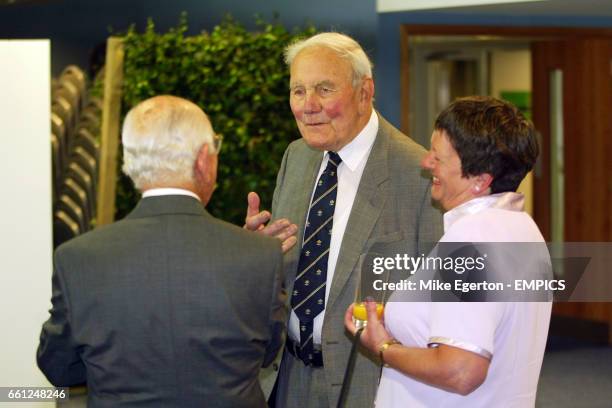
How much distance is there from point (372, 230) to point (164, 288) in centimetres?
89

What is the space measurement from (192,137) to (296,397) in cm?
109

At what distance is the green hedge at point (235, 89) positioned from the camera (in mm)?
6219

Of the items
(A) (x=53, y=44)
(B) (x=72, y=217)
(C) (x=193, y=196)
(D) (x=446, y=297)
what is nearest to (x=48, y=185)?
(C) (x=193, y=196)

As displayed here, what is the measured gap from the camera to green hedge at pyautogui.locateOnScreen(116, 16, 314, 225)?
6.22m

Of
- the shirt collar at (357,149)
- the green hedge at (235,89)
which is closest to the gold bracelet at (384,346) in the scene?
the shirt collar at (357,149)

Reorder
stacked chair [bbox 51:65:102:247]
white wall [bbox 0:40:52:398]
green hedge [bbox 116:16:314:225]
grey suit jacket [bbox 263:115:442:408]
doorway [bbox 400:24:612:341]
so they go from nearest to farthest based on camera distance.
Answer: grey suit jacket [bbox 263:115:442:408] < white wall [bbox 0:40:52:398] < green hedge [bbox 116:16:314:225] < stacked chair [bbox 51:65:102:247] < doorway [bbox 400:24:612:341]

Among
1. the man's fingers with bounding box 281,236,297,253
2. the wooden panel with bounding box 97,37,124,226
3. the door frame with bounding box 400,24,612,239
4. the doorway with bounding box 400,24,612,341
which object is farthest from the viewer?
the doorway with bounding box 400,24,612,341

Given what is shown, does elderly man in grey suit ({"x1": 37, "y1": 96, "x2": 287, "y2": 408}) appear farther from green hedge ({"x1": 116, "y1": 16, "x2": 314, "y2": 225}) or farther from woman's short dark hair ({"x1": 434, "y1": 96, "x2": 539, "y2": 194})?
green hedge ({"x1": 116, "y1": 16, "x2": 314, "y2": 225})

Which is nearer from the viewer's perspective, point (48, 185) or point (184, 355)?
point (184, 355)

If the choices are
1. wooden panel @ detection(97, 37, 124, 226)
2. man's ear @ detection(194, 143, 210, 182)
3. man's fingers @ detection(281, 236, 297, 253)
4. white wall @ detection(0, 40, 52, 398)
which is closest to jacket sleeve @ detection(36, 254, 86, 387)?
man's ear @ detection(194, 143, 210, 182)

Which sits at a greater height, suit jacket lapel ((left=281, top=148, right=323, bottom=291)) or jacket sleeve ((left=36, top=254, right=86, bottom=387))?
suit jacket lapel ((left=281, top=148, right=323, bottom=291))

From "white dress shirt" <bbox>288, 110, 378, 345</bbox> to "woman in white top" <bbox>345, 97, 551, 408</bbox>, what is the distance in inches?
18.8

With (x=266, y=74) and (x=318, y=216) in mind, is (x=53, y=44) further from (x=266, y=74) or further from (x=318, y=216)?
(x=318, y=216)

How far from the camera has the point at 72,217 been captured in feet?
23.3
